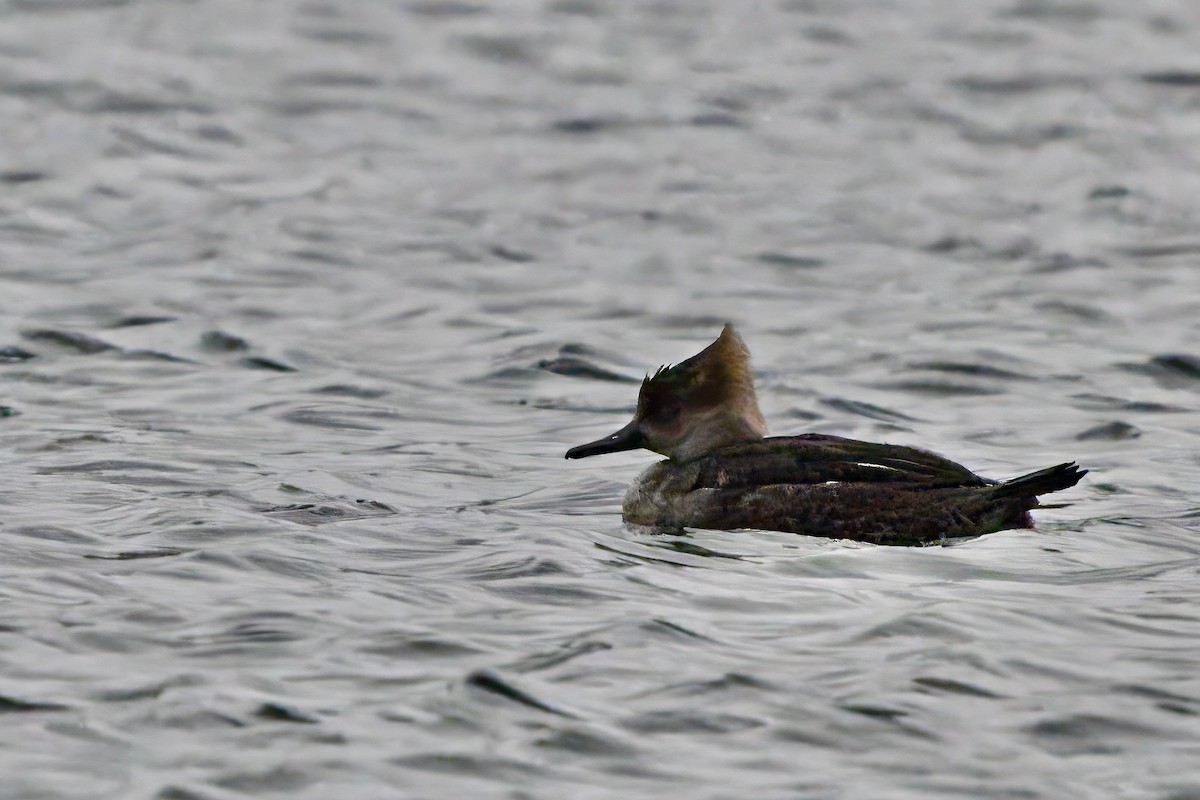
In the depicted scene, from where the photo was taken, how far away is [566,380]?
1245cm

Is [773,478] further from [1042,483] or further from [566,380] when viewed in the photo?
[566,380]

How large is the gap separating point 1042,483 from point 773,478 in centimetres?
118

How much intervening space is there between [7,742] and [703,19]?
1556cm

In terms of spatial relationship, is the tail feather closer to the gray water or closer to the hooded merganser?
the hooded merganser

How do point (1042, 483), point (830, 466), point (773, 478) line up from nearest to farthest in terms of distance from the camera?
1. point (1042, 483)
2. point (830, 466)
3. point (773, 478)

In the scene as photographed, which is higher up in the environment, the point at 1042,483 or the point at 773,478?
the point at 1042,483

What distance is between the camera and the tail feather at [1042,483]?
827 cm

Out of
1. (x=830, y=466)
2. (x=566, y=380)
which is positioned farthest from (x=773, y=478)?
(x=566, y=380)

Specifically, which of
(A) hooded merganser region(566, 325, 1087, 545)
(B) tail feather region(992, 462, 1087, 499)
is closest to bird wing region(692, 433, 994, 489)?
(A) hooded merganser region(566, 325, 1087, 545)

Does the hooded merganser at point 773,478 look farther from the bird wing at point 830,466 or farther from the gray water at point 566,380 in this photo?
the gray water at point 566,380

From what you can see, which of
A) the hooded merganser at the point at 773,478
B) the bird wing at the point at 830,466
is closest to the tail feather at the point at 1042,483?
the hooded merganser at the point at 773,478

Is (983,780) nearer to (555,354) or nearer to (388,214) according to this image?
(555,354)

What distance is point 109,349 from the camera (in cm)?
1253

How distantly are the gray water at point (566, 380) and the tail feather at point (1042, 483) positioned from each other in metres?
0.25
